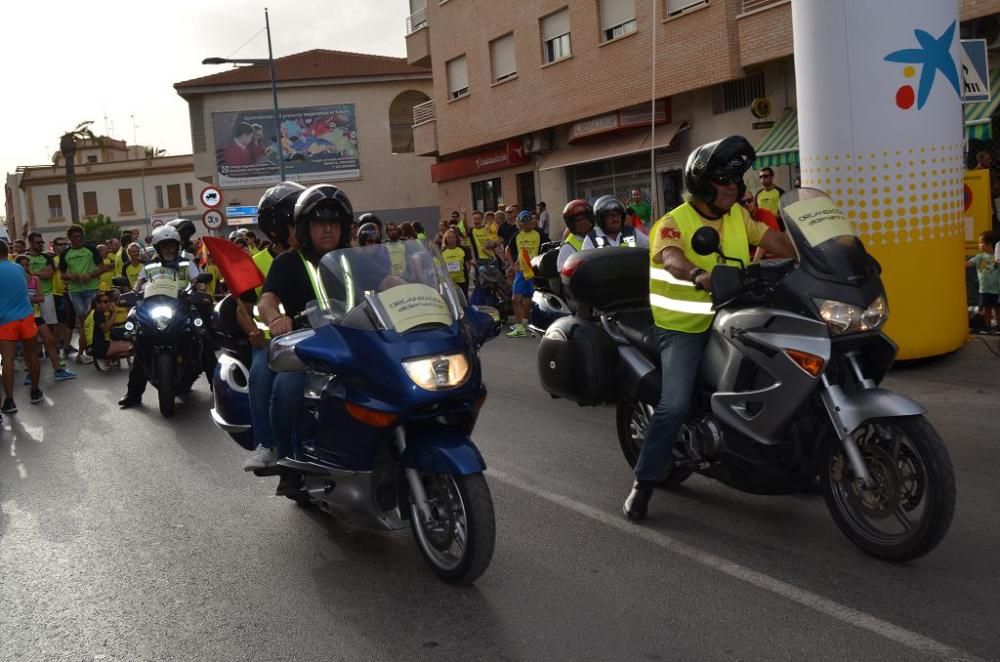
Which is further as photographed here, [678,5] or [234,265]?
[678,5]

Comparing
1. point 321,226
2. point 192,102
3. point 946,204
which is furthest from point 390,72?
point 321,226

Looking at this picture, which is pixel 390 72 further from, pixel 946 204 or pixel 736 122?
pixel 946 204

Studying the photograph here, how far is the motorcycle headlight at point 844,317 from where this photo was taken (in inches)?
174

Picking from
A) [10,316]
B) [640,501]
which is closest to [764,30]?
[10,316]

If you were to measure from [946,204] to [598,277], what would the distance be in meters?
4.82

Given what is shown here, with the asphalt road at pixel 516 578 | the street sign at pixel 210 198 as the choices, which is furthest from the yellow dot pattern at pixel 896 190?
the street sign at pixel 210 198

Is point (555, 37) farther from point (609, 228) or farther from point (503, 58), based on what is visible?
point (609, 228)

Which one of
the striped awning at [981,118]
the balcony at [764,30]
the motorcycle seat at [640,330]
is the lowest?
the motorcycle seat at [640,330]

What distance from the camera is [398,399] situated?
14.5 ft

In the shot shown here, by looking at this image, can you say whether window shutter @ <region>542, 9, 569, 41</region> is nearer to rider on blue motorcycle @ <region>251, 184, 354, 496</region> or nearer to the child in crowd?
the child in crowd

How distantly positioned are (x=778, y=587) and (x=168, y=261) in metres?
8.34

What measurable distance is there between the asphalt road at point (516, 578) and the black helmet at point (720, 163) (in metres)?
1.59

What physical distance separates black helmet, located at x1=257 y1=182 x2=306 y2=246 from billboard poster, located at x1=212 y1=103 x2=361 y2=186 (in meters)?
48.8

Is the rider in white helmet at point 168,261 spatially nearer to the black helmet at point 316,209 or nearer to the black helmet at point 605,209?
the black helmet at point 605,209
